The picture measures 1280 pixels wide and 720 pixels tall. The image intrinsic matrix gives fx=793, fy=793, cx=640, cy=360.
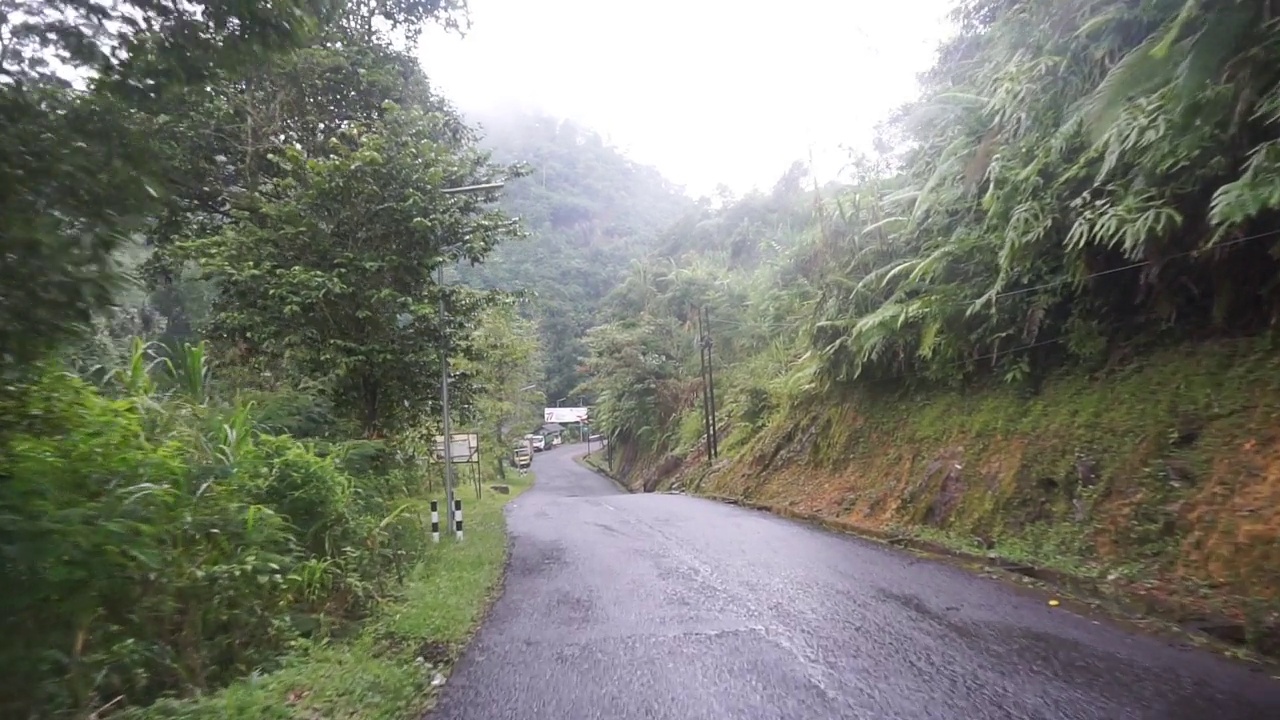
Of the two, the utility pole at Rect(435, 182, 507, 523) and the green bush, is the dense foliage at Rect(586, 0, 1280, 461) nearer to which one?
the utility pole at Rect(435, 182, 507, 523)

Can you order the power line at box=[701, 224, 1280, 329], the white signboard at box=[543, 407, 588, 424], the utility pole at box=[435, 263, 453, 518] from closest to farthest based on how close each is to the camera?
the power line at box=[701, 224, 1280, 329] < the utility pole at box=[435, 263, 453, 518] < the white signboard at box=[543, 407, 588, 424]

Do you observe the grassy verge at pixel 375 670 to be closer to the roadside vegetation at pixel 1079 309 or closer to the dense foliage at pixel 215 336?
the dense foliage at pixel 215 336

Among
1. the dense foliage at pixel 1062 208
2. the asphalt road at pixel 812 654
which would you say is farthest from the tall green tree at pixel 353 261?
the dense foliage at pixel 1062 208

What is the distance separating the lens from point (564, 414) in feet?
244

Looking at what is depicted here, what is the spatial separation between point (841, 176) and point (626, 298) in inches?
885

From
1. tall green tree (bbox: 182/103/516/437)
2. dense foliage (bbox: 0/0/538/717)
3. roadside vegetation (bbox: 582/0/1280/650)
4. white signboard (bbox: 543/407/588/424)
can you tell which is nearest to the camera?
dense foliage (bbox: 0/0/538/717)

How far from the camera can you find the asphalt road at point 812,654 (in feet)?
14.7

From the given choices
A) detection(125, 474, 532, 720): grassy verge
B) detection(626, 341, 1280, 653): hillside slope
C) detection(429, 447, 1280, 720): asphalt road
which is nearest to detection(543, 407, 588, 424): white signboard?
detection(626, 341, 1280, 653): hillside slope

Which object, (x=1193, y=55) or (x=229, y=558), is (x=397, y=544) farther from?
(x=1193, y=55)

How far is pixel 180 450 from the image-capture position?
5.54 meters

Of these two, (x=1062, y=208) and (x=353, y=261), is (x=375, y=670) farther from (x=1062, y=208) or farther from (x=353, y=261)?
(x=1062, y=208)

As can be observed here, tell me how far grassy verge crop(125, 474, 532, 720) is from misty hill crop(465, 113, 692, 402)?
107ft

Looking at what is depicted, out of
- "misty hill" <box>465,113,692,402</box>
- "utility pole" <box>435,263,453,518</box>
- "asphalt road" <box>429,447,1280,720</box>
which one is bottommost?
"asphalt road" <box>429,447,1280,720</box>

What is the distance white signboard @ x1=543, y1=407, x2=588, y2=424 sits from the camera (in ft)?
241
